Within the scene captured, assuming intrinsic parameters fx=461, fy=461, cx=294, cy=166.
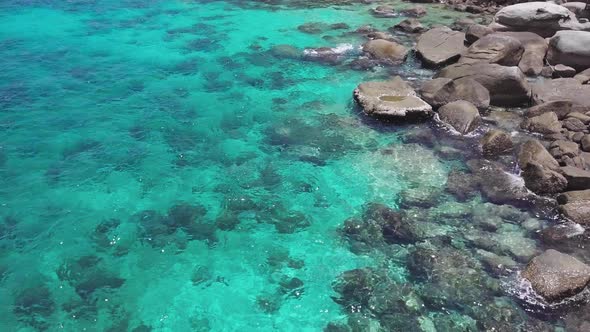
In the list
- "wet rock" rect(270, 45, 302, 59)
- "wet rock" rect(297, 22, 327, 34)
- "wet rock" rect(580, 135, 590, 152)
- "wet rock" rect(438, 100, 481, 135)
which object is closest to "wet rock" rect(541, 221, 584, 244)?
"wet rock" rect(580, 135, 590, 152)

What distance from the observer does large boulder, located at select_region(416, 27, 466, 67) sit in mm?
15797

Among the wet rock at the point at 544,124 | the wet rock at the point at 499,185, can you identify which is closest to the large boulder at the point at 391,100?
the wet rock at the point at 499,185

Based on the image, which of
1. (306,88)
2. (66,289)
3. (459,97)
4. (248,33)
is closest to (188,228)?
(66,289)

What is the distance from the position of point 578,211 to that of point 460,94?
5.01 meters

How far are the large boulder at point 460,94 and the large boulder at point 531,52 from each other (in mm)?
3005

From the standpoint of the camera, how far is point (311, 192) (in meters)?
10.6

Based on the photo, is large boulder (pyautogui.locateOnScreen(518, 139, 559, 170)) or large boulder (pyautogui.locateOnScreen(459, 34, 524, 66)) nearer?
large boulder (pyautogui.locateOnScreen(518, 139, 559, 170))

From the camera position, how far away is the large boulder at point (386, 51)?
655 inches

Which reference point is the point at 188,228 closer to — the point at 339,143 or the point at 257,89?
the point at 339,143

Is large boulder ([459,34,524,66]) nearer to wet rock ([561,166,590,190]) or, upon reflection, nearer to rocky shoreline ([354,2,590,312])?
rocky shoreline ([354,2,590,312])

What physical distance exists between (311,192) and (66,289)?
5.28 m

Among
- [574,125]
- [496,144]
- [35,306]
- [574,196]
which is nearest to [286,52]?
[496,144]

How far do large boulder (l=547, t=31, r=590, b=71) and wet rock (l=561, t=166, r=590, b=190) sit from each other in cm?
655

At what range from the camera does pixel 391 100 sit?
43.7ft
